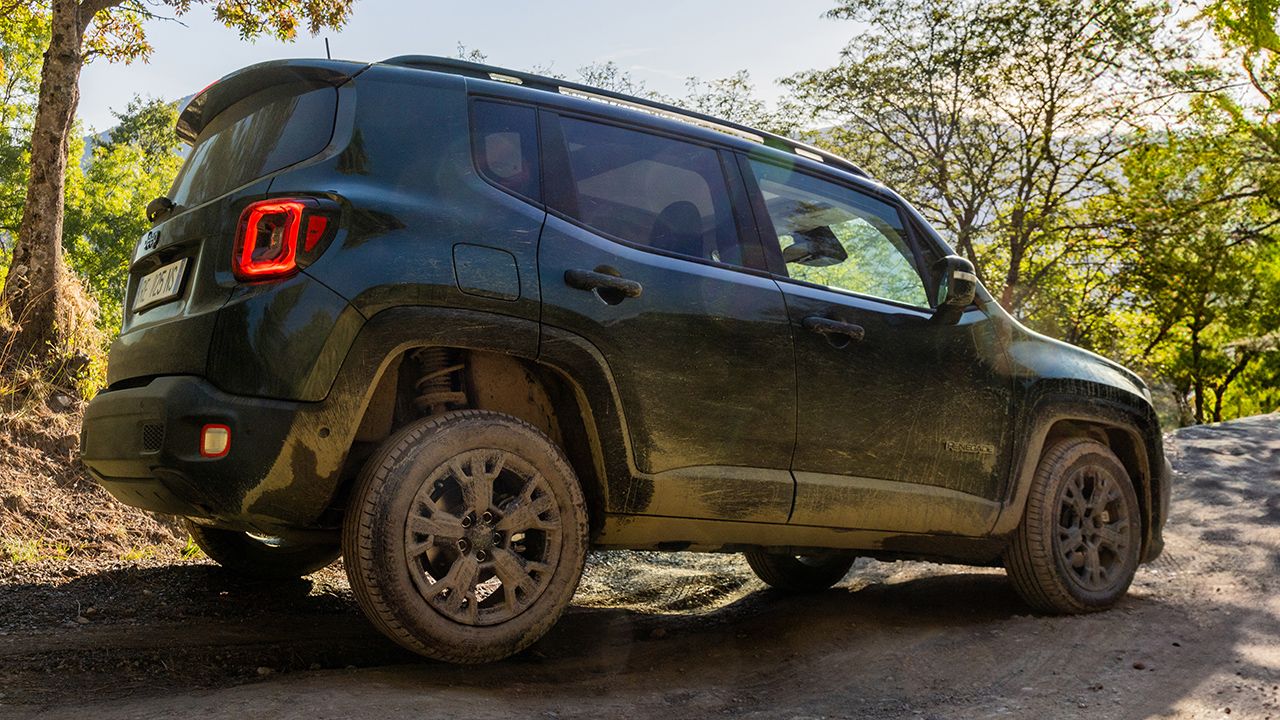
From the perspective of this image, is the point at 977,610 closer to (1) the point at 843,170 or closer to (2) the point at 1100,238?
(1) the point at 843,170

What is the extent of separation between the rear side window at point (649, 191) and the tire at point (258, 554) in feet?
6.32

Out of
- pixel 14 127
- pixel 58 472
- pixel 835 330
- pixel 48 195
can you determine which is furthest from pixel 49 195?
pixel 14 127

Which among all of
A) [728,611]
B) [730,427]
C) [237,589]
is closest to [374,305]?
[730,427]

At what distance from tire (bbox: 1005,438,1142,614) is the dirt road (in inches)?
5.5

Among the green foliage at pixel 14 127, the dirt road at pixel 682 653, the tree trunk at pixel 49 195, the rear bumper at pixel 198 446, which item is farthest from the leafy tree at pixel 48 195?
the green foliage at pixel 14 127

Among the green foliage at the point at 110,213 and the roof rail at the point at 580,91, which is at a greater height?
the green foliage at the point at 110,213

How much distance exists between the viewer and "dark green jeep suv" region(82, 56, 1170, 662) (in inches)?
119

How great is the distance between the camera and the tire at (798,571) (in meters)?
5.80

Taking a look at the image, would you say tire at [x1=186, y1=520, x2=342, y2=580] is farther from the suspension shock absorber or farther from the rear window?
the rear window

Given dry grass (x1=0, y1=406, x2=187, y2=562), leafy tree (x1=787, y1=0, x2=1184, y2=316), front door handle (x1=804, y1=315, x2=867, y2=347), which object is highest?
leafy tree (x1=787, y1=0, x2=1184, y2=316)

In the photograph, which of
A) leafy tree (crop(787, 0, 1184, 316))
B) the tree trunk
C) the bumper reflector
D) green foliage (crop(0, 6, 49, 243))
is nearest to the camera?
the bumper reflector

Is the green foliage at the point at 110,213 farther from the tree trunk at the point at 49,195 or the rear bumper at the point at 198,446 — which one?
the rear bumper at the point at 198,446

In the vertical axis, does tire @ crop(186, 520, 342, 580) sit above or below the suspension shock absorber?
below

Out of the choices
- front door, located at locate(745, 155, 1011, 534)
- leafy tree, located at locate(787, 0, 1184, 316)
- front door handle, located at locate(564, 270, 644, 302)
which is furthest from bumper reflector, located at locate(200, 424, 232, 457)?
leafy tree, located at locate(787, 0, 1184, 316)
